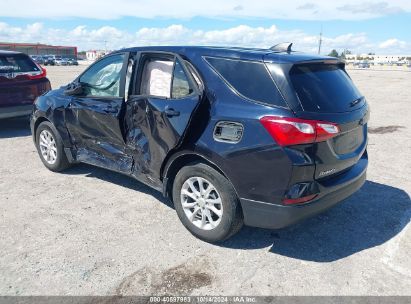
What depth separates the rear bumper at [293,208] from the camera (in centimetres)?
310

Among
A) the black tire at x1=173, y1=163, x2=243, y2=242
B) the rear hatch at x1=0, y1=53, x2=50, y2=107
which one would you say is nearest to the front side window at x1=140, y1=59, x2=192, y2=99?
the black tire at x1=173, y1=163, x2=243, y2=242

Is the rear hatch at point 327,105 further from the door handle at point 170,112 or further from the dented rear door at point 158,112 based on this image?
the door handle at point 170,112

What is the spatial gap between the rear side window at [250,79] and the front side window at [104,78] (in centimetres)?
148

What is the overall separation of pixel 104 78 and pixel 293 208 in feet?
9.56

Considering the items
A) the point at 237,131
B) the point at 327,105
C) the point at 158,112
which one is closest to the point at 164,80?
the point at 158,112

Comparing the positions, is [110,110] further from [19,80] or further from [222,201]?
[19,80]

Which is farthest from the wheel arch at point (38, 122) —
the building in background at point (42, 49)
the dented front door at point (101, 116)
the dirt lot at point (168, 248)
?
the building in background at point (42, 49)

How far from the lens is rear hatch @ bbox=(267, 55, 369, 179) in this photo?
10.1 feet

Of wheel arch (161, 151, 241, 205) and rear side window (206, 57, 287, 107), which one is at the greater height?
rear side window (206, 57, 287, 107)

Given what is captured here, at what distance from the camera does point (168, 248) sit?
3.56 metres

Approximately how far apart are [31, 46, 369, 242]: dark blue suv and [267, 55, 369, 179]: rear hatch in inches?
0.4

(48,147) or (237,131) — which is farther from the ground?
(237,131)

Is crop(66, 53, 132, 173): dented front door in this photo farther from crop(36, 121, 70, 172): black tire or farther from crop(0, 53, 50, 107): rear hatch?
A: crop(0, 53, 50, 107): rear hatch

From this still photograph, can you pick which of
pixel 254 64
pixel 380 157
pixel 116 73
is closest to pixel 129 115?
pixel 116 73
